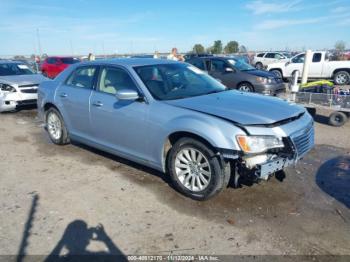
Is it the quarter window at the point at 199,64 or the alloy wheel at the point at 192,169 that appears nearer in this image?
the alloy wheel at the point at 192,169

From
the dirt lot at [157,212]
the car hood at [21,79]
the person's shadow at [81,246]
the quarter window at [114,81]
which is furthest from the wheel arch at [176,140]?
the car hood at [21,79]

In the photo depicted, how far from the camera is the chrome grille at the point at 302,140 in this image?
372cm

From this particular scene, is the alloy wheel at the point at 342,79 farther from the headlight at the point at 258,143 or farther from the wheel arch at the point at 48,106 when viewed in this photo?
the wheel arch at the point at 48,106

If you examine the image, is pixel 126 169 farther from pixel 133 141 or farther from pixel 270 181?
pixel 270 181

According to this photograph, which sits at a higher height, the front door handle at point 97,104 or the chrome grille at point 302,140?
the front door handle at point 97,104

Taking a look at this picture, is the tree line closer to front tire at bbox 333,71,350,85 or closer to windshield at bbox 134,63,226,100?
front tire at bbox 333,71,350,85

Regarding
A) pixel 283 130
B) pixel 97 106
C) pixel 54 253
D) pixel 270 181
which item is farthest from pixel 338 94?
pixel 54 253

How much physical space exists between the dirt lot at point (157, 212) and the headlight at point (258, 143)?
2.55ft

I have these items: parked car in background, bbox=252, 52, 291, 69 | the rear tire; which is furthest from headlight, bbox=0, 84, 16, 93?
parked car in background, bbox=252, 52, 291, 69

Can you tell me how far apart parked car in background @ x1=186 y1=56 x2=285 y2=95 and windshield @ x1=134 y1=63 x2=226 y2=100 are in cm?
587

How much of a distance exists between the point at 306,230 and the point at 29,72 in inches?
405

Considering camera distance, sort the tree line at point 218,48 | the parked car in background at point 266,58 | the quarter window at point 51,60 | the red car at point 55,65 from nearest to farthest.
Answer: the red car at point 55,65 → the quarter window at point 51,60 → the parked car in background at point 266,58 → the tree line at point 218,48

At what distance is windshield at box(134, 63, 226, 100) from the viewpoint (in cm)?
438

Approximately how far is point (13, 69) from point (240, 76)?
7.73 m
